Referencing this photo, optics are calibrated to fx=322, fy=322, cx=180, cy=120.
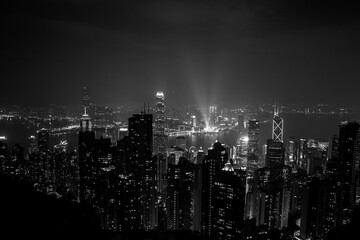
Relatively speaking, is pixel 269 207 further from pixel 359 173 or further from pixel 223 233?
pixel 359 173

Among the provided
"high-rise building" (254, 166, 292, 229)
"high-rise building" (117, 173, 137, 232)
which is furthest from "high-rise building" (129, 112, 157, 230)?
"high-rise building" (254, 166, 292, 229)

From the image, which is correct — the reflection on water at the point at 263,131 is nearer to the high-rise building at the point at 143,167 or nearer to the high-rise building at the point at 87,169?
the high-rise building at the point at 87,169

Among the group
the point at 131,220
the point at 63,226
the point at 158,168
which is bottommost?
the point at 131,220

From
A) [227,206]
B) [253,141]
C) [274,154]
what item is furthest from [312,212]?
[253,141]

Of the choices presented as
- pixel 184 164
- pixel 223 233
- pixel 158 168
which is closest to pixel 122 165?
pixel 158 168

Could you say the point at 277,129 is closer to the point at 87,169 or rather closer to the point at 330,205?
the point at 330,205

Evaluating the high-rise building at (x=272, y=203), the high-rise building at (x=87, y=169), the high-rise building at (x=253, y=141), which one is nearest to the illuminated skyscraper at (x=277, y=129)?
the high-rise building at (x=253, y=141)

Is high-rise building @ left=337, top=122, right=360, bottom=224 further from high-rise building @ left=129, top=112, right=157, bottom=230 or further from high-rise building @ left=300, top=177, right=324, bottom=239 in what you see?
high-rise building @ left=129, top=112, right=157, bottom=230
